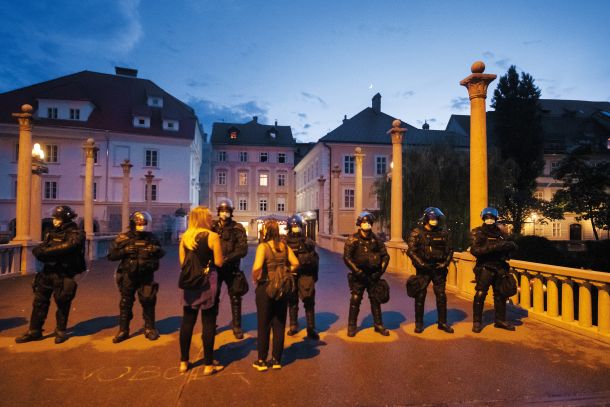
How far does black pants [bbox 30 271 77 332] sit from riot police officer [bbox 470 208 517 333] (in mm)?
5738

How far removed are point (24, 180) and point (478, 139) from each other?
41.1 feet

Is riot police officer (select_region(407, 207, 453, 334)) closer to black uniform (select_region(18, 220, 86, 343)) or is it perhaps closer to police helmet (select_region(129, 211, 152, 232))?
police helmet (select_region(129, 211, 152, 232))

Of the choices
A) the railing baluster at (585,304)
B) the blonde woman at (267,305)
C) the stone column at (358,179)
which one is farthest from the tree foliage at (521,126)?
the blonde woman at (267,305)

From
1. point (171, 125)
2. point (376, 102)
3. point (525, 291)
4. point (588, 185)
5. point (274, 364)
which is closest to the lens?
point (274, 364)

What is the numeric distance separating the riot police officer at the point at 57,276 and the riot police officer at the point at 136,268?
0.55 metres

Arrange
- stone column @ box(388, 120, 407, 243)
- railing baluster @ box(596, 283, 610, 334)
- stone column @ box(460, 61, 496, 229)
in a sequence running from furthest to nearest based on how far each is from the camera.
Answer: stone column @ box(388, 120, 407, 243), stone column @ box(460, 61, 496, 229), railing baluster @ box(596, 283, 610, 334)

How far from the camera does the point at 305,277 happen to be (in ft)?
18.1

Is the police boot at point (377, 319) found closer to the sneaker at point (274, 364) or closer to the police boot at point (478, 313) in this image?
the police boot at point (478, 313)

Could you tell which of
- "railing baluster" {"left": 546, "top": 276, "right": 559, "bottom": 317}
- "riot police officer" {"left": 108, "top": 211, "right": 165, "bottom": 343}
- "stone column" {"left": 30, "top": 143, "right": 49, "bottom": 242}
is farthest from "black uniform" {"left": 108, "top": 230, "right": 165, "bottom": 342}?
"stone column" {"left": 30, "top": 143, "right": 49, "bottom": 242}

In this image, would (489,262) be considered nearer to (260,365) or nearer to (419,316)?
(419,316)

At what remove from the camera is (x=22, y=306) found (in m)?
7.52

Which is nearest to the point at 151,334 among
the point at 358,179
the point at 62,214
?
the point at 62,214

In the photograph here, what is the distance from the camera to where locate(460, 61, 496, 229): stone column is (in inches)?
323

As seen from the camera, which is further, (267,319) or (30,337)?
(30,337)
